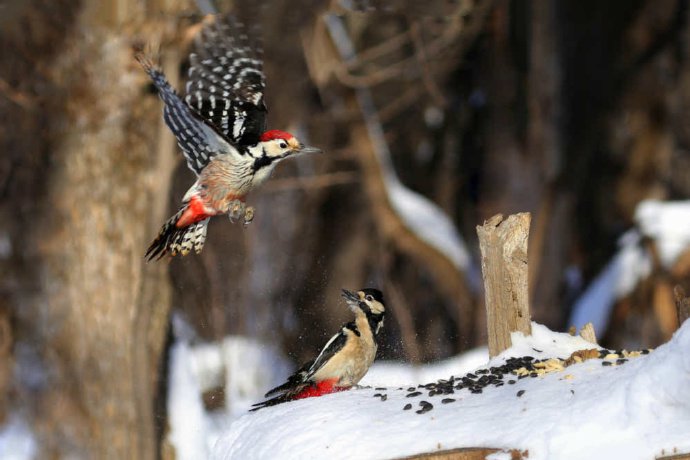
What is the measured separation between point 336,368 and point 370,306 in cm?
30

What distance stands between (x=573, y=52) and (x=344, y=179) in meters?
2.45

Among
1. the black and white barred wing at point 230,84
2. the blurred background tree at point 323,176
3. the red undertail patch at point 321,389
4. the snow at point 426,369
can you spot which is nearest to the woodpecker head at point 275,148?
the black and white barred wing at point 230,84

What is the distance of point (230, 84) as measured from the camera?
14.3 feet

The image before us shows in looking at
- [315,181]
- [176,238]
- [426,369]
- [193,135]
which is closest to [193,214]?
[176,238]

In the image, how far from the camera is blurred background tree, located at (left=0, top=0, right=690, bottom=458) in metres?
7.00

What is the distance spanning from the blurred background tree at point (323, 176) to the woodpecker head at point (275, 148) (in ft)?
10.2

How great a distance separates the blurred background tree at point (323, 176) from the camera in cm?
700

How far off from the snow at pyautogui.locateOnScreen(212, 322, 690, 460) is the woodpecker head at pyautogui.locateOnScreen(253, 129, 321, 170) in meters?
0.77

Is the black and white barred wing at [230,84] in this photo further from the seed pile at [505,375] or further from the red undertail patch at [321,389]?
the seed pile at [505,375]

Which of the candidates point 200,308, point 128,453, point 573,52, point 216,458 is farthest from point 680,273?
point 216,458

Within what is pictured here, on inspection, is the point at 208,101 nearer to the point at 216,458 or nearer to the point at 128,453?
the point at 216,458

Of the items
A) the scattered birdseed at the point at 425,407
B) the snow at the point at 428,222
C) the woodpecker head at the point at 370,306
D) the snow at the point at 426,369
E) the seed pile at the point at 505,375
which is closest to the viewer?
the scattered birdseed at the point at 425,407

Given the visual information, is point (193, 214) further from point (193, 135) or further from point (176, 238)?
point (193, 135)

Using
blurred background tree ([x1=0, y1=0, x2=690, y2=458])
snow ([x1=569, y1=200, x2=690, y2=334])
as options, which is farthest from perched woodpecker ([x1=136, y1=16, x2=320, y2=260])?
snow ([x1=569, y1=200, x2=690, y2=334])
